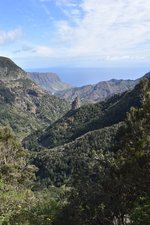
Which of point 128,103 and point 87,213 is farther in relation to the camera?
point 128,103

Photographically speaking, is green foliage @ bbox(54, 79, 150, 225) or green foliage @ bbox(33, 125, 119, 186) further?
green foliage @ bbox(33, 125, 119, 186)

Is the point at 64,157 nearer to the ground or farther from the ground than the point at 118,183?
nearer to the ground

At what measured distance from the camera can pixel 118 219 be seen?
105 feet

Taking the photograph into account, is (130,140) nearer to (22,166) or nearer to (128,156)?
(128,156)

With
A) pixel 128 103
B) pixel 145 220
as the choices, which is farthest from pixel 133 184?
pixel 128 103

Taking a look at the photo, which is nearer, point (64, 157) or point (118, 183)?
point (118, 183)

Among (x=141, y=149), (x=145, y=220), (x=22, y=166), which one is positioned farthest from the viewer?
(x=22, y=166)

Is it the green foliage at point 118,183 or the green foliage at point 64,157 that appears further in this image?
the green foliage at point 64,157

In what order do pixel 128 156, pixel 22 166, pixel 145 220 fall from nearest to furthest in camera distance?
pixel 145 220 < pixel 128 156 < pixel 22 166

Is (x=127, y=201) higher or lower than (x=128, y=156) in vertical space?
lower

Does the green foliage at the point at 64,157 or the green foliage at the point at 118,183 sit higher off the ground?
the green foliage at the point at 118,183

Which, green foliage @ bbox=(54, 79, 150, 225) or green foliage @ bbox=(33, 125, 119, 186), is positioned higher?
green foliage @ bbox=(54, 79, 150, 225)

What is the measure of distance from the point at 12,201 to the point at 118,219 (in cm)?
921

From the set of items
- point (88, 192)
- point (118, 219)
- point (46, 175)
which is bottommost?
point (46, 175)
